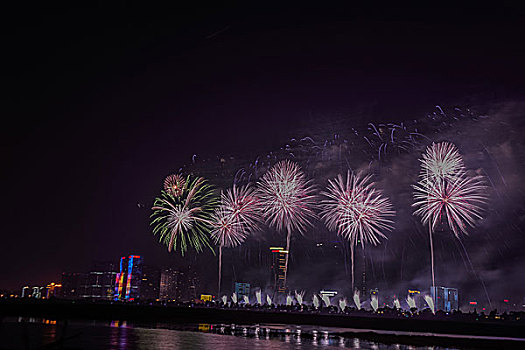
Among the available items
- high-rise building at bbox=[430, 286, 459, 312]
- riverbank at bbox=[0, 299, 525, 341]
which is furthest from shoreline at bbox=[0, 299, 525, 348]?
high-rise building at bbox=[430, 286, 459, 312]

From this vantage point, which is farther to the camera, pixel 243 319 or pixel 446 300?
pixel 446 300

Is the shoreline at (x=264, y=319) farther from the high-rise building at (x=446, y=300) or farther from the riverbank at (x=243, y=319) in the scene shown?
the high-rise building at (x=446, y=300)

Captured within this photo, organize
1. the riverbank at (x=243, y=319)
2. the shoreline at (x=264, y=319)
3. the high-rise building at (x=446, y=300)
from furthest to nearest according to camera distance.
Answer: the high-rise building at (x=446, y=300)
the riverbank at (x=243, y=319)
the shoreline at (x=264, y=319)

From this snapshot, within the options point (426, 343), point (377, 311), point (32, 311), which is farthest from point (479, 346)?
point (377, 311)

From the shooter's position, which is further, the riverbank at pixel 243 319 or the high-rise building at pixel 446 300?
the high-rise building at pixel 446 300

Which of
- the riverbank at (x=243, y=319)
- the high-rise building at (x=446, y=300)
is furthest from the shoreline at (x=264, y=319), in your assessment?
the high-rise building at (x=446, y=300)

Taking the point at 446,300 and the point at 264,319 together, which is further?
A: the point at 446,300

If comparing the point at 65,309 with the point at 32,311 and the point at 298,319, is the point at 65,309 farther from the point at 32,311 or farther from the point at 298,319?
the point at 298,319

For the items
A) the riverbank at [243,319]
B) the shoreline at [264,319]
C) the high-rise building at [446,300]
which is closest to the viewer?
the shoreline at [264,319]

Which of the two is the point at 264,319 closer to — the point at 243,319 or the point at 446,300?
the point at 243,319

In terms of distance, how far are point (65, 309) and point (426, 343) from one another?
63150mm

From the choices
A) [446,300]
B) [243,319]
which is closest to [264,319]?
[243,319]

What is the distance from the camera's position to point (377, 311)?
366 ft

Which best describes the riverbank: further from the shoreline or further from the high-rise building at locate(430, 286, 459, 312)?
the high-rise building at locate(430, 286, 459, 312)
